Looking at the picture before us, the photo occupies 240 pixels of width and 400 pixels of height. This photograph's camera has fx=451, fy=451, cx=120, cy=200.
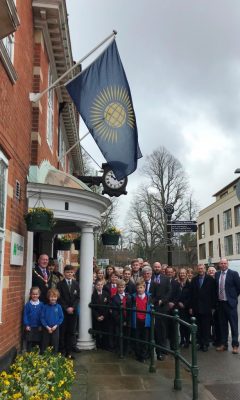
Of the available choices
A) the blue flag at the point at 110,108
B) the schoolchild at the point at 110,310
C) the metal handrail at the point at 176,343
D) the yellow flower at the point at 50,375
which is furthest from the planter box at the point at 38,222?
the yellow flower at the point at 50,375

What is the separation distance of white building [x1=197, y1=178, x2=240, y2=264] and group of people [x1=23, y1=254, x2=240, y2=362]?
141 feet

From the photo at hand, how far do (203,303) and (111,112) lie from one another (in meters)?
4.43

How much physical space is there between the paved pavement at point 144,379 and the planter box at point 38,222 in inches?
94.6

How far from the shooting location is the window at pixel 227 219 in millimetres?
59531

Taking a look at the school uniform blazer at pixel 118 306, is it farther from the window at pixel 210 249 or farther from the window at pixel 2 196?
the window at pixel 210 249

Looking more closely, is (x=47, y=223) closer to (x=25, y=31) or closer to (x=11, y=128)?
(x=11, y=128)

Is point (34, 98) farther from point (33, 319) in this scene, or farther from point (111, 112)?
point (33, 319)

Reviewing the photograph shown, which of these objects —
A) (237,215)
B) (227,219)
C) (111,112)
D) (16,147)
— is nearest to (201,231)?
(227,219)

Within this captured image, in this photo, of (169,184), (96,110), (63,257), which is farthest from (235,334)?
(169,184)

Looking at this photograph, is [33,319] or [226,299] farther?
[226,299]

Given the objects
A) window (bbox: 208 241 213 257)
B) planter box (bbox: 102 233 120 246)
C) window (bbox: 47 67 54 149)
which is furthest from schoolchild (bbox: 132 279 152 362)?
window (bbox: 208 241 213 257)

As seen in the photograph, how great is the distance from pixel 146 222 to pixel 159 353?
45557mm

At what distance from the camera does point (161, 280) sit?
933 centimetres

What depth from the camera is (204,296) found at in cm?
959
